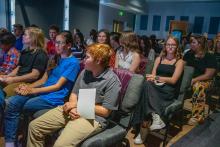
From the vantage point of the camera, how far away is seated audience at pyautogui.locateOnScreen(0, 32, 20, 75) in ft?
8.29

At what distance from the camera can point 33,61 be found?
2320 millimetres

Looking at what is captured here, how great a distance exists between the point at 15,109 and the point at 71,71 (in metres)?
0.61

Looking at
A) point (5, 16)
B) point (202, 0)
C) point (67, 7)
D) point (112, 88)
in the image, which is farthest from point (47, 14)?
point (202, 0)

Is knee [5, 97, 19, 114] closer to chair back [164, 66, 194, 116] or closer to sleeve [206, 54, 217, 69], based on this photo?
chair back [164, 66, 194, 116]

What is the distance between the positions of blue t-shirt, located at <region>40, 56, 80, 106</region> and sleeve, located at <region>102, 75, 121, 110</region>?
1.77 ft

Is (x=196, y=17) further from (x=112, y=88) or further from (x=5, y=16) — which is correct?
(x=112, y=88)

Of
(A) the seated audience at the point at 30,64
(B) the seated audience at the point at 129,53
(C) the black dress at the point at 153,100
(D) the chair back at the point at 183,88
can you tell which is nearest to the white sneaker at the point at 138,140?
(C) the black dress at the point at 153,100

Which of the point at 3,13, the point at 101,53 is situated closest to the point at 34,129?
the point at 101,53

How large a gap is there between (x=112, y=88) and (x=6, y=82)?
1.28 m

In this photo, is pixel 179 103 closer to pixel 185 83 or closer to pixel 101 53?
pixel 185 83

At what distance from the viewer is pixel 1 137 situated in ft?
7.57

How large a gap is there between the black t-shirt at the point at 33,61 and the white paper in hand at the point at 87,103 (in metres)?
0.90

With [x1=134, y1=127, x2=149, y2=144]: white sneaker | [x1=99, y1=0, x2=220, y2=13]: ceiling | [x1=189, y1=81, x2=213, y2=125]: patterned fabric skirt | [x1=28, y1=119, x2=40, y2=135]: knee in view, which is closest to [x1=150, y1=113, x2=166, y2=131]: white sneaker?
[x1=134, y1=127, x2=149, y2=144]: white sneaker

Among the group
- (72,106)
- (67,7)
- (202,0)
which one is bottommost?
(72,106)
